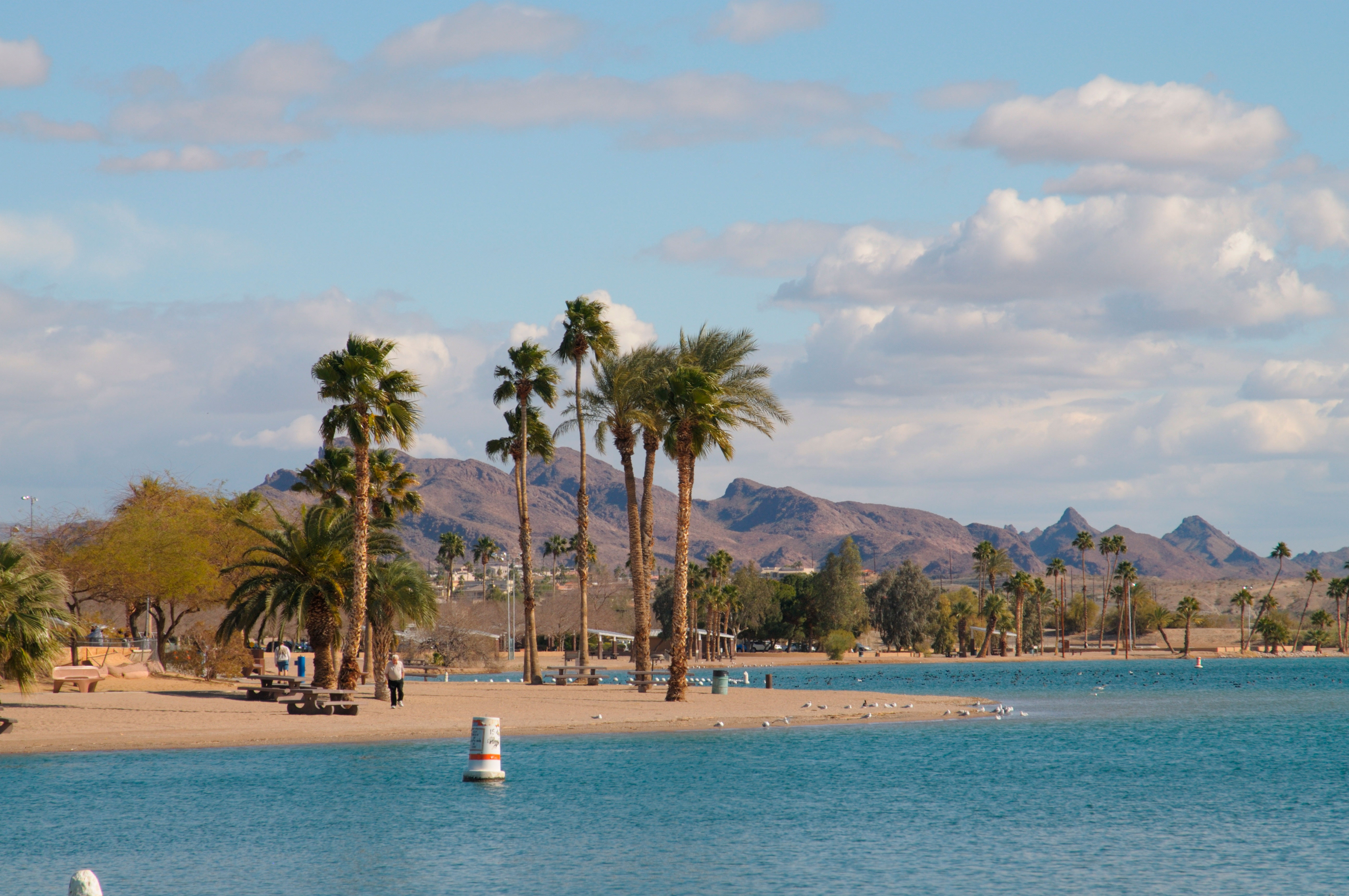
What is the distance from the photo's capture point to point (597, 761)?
2891 cm

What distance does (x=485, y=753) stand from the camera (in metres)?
24.6

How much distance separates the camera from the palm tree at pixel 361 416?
3831 cm

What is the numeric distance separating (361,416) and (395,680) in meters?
7.94

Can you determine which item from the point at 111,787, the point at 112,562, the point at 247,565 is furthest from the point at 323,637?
the point at 111,787

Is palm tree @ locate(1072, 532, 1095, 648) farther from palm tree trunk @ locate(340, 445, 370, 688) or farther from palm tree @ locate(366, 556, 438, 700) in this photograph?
palm tree trunk @ locate(340, 445, 370, 688)

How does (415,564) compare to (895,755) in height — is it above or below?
above

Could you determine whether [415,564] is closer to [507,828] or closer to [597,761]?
[597,761]

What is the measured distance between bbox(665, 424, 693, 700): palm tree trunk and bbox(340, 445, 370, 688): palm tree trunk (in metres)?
10.1

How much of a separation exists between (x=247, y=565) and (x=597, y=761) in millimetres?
15562

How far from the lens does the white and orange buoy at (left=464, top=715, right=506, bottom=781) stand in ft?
80.3

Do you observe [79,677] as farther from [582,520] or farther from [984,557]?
[984,557]

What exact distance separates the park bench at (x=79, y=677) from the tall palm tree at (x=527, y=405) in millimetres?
18359

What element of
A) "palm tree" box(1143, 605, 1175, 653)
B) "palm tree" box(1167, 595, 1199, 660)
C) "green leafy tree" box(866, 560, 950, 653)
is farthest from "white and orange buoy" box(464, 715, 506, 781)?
"palm tree" box(1143, 605, 1175, 653)

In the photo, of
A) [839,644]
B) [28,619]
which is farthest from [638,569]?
[839,644]
